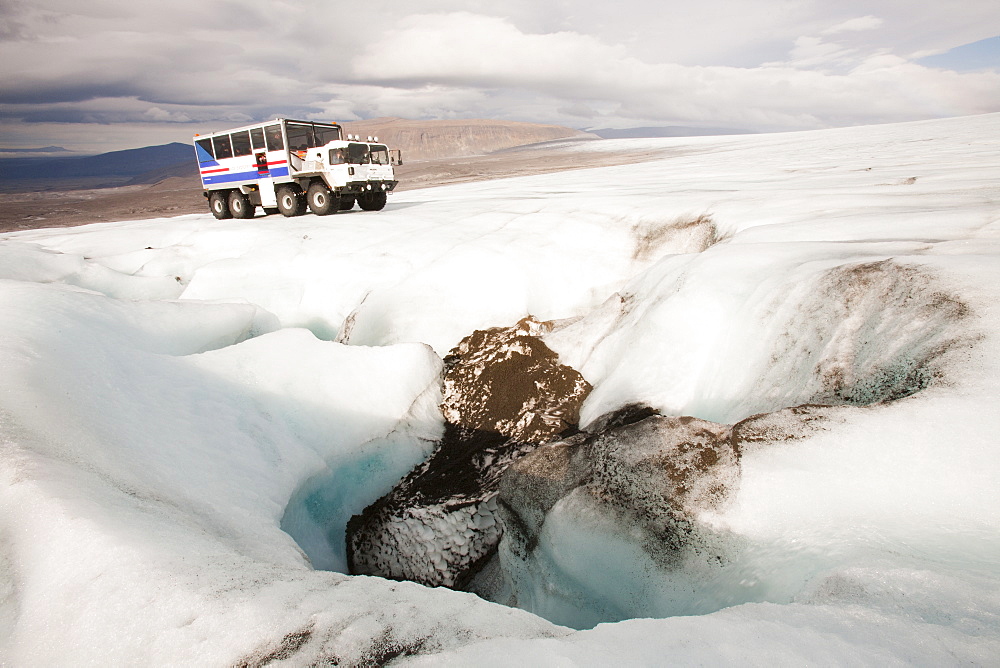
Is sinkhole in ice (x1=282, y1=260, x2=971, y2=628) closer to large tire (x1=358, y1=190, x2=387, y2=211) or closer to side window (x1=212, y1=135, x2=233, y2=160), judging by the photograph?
large tire (x1=358, y1=190, x2=387, y2=211)

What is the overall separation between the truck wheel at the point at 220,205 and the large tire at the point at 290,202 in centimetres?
211

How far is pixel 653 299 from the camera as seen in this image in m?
5.02

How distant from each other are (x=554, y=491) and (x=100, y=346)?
3343 millimetres

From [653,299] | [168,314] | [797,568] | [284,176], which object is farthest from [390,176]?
[797,568]

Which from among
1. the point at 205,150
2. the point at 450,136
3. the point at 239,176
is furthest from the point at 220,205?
the point at 450,136

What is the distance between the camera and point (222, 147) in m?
12.5

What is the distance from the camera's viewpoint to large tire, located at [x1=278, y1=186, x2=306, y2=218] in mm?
12016

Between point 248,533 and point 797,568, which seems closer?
point 797,568

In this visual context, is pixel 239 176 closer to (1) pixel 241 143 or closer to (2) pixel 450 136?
(1) pixel 241 143

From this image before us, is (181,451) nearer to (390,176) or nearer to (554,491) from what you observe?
(554,491)

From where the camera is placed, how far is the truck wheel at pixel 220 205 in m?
13.2

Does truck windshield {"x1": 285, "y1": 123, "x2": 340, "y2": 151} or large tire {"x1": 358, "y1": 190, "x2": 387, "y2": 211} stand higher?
truck windshield {"x1": 285, "y1": 123, "x2": 340, "y2": 151}

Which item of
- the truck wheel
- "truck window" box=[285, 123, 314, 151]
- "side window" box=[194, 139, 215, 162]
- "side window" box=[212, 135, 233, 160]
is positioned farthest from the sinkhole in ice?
"side window" box=[194, 139, 215, 162]

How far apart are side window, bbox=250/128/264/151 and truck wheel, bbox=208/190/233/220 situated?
2.00 metres
